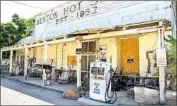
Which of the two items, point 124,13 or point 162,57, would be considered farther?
point 124,13

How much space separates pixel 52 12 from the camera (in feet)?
64.4

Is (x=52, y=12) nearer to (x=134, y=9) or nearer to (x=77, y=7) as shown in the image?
(x=77, y=7)

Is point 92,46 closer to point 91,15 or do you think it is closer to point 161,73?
point 91,15

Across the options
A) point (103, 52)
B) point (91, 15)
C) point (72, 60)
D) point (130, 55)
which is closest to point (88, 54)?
point (103, 52)

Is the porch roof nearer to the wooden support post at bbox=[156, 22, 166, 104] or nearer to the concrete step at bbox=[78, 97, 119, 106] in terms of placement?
the wooden support post at bbox=[156, 22, 166, 104]

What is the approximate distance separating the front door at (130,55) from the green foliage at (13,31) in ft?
56.8

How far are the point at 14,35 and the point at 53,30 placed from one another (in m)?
9.93

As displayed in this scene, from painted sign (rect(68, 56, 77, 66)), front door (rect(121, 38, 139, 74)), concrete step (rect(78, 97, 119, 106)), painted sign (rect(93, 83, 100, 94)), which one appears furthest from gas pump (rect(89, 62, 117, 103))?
painted sign (rect(68, 56, 77, 66))

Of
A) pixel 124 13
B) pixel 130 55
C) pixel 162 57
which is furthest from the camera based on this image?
pixel 124 13

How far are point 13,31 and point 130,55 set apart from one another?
18.5 metres

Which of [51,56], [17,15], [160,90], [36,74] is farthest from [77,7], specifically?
[17,15]

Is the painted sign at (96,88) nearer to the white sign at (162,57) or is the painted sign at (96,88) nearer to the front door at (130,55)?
the white sign at (162,57)

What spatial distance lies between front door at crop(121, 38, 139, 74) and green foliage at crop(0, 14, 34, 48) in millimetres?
17308

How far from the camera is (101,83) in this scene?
359 inches
